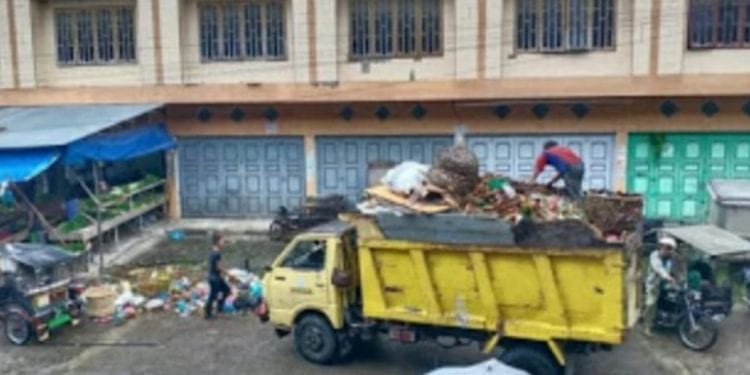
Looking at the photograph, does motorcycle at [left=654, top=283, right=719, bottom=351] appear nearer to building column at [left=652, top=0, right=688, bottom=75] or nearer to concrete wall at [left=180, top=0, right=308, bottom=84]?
building column at [left=652, top=0, right=688, bottom=75]

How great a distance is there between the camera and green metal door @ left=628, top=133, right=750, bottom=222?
18734 mm

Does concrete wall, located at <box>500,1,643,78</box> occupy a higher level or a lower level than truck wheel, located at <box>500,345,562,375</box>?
higher

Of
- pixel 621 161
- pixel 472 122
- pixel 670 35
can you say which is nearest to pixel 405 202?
pixel 472 122

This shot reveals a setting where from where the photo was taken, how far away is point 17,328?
1223cm

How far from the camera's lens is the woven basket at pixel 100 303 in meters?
13.3

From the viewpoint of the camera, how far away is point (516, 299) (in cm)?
950

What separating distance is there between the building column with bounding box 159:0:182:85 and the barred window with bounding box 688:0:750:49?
1264 cm

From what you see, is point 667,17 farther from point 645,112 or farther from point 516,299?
point 516,299

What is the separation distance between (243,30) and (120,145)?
4.54 meters

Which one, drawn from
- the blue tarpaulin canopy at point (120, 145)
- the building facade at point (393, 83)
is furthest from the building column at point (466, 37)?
the blue tarpaulin canopy at point (120, 145)

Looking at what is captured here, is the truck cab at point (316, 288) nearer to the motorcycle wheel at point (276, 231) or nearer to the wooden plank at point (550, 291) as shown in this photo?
the wooden plank at point (550, 291)

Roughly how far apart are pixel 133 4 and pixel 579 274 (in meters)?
15.3

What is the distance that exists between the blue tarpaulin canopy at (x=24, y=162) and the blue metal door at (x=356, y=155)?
709 cm

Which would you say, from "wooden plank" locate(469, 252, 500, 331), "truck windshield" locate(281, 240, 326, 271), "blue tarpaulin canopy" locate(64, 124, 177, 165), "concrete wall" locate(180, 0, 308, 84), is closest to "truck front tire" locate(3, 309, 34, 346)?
"truck windshield" locate(281, 240, 326, 271)
